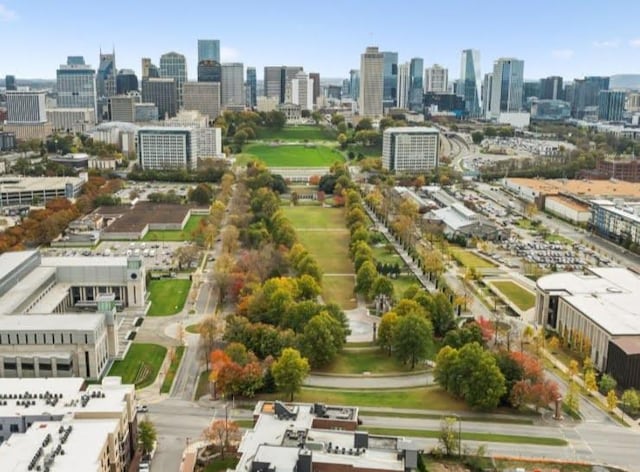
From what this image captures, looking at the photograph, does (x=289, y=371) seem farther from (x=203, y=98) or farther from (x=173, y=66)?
(x=173, y=66)

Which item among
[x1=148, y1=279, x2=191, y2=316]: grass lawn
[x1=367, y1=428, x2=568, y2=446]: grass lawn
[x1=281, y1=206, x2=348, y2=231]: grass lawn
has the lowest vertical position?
[x1=367, y1=428, x2=568, y2=446]: grass lawn

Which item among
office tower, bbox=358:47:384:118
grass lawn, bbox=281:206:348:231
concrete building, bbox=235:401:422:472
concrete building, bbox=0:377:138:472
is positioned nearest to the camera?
concrete building, bbox=235:401:422:472

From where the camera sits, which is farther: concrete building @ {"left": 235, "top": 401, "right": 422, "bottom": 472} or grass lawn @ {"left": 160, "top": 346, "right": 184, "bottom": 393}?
grass lawn @ {"left": 160, "top": 346, "right": 184, "bottom": 393}

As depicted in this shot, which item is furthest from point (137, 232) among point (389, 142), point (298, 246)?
point (389, 142)

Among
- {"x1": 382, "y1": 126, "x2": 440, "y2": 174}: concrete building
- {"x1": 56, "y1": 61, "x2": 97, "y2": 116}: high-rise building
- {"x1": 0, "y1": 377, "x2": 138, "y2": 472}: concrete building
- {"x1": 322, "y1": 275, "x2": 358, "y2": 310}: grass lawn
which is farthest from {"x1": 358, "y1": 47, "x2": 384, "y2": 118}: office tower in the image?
{"x1": 0, "y1": 377, "x2": 138, "y2": 472}: concrete building

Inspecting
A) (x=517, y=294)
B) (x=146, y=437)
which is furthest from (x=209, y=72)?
(x=146, y=437)

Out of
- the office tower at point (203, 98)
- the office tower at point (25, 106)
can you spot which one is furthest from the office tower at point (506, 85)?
the office tower at point (25, 106)

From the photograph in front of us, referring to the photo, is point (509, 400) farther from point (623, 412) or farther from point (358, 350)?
point (358, 350)

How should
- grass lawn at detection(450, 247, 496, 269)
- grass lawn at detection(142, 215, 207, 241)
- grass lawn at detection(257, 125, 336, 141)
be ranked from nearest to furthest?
grass lawn at detection(450, 247, 496, 269) < grass lawn at detection(142, 215, 207, 241) < grass lawn at detection(257, 125, 336, 141)

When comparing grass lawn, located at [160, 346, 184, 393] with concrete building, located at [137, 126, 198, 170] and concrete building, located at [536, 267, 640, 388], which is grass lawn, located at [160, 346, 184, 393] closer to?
concrete building, located at [536, 267, 640, 388]
